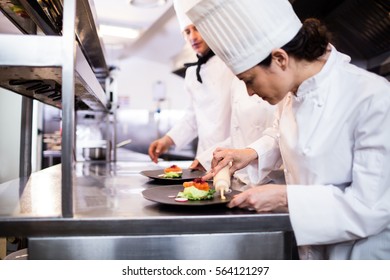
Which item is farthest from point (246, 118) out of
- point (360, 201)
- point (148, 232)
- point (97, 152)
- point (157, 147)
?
point (97, 152)

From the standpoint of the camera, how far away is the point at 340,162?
95 centimetres

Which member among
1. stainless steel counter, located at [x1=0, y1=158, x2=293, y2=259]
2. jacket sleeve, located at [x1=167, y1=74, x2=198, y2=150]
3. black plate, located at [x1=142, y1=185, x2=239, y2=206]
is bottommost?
stainless steel counter, located at [x1=0, y1=158, x2=293, y2=259]

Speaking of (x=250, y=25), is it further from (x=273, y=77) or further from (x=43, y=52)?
(x=43, y=52)

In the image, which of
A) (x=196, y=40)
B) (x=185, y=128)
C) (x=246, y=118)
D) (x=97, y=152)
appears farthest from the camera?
(x=97, y=152)

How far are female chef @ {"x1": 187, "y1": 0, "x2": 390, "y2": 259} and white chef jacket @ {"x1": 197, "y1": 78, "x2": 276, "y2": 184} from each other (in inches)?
23.9

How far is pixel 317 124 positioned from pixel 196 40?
1172 millimetres

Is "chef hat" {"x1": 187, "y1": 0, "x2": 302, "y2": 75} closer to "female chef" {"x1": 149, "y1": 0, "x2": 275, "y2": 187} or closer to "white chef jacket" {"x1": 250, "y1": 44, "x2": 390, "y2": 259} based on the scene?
"white chef jacket" {"x1": 250, "y1": 44, "x2": 390, "y2": 259}

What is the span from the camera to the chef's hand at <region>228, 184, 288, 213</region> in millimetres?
864

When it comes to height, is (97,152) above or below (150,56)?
below

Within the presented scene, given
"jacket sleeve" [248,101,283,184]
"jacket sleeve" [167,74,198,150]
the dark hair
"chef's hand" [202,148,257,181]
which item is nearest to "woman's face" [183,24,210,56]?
"jacket sleeve" [167,74,198,150]

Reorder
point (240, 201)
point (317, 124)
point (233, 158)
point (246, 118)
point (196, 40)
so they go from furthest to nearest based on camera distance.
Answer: point (196, 40) < point (246, 118) < point (233, 158) < point (317, 124) < point (240, 201)

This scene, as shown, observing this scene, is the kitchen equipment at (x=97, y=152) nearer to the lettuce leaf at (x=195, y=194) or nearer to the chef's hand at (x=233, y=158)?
the chef's hand at (x=233, y=158)

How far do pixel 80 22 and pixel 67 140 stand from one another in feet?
2.99

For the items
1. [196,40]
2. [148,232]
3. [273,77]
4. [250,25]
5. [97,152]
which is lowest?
[148,232]
